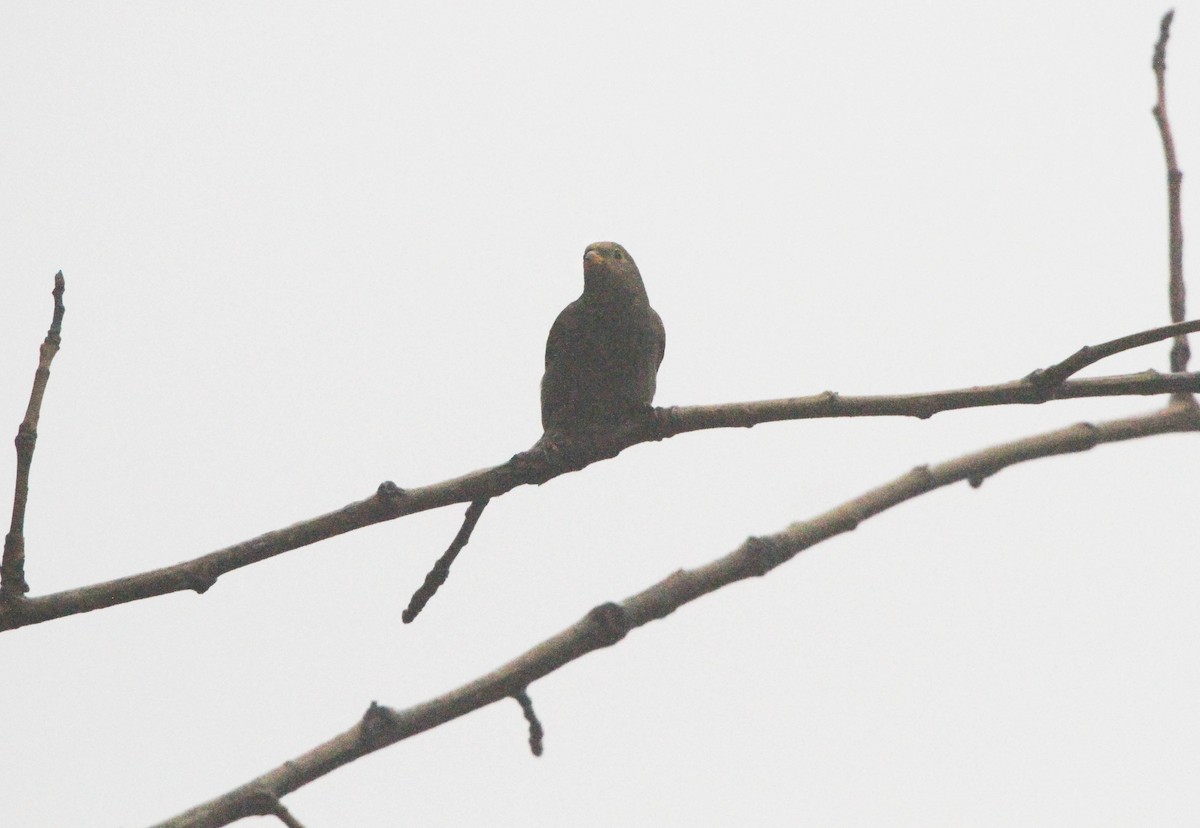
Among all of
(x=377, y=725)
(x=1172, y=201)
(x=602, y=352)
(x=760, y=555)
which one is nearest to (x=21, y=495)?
(x=377, y=725)

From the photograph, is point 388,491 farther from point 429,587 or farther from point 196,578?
point 429,587

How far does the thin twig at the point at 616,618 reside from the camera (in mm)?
2092

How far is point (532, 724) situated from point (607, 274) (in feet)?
9.67

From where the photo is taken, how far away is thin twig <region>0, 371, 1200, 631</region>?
257 cm

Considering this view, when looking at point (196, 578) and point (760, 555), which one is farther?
point (196, 578)

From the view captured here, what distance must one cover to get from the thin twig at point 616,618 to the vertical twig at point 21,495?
0.84 metres

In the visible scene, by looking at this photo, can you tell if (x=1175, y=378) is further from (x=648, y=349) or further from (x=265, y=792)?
(x=648, y=349)

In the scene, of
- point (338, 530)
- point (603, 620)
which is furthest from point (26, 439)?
point (603, 620)

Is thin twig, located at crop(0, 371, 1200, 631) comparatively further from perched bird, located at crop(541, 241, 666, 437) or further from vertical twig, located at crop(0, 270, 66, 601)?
perched bird, located at crop(541, 241, 666, 437)

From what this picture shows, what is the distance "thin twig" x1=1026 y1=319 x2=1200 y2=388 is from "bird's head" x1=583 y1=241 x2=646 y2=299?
267 cm

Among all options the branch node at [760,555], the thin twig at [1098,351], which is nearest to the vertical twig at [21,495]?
the branch node at [760,555]

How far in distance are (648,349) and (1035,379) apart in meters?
2.50

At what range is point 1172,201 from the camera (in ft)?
11.1

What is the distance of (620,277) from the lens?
203 inches
